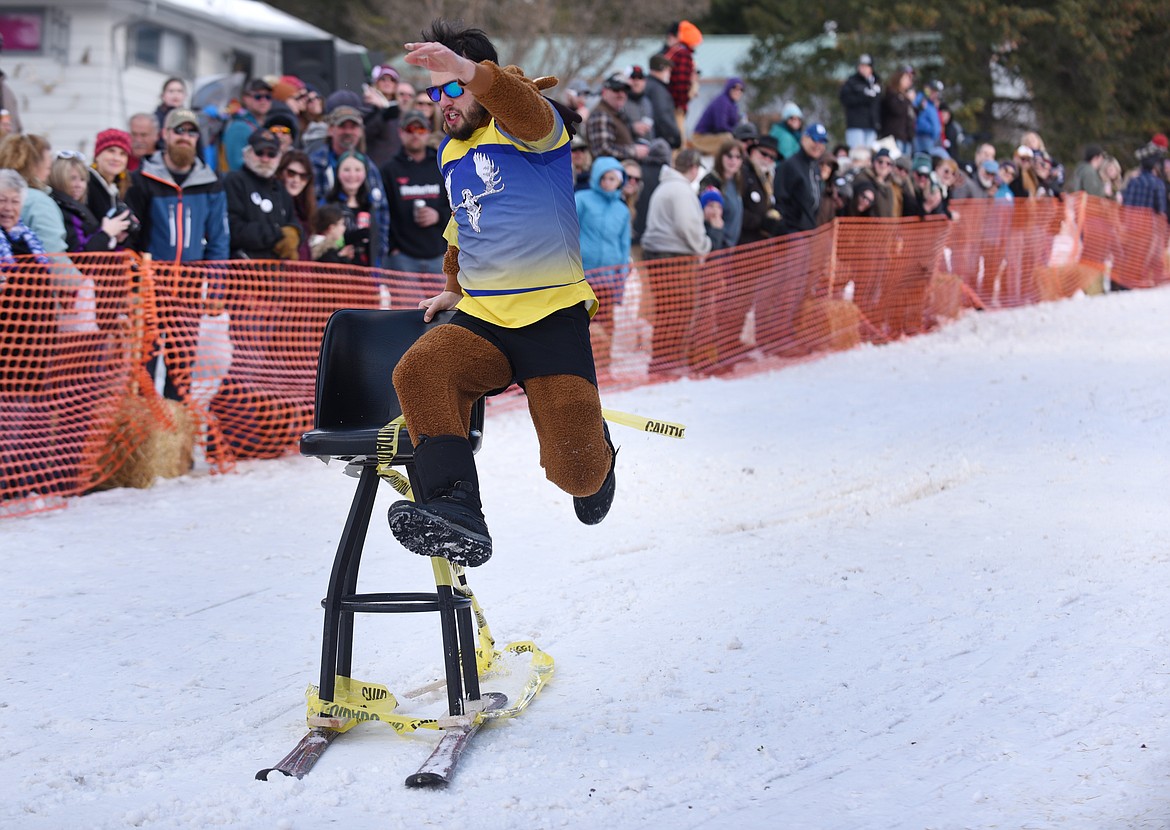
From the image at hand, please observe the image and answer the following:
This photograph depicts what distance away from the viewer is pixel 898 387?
37.4ft

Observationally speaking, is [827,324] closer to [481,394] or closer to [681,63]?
[681,63]

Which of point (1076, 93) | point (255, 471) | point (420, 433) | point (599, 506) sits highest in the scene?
point (1076, 93)

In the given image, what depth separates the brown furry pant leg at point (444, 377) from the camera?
4.02m

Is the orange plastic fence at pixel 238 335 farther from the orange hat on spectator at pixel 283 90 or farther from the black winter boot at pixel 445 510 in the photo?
the orange hat on spectator at pixel 283 90

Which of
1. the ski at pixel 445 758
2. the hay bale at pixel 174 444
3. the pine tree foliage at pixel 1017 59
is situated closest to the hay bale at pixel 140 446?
the hay bale at pixel 174 444

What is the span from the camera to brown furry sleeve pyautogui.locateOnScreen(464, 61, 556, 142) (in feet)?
12.5

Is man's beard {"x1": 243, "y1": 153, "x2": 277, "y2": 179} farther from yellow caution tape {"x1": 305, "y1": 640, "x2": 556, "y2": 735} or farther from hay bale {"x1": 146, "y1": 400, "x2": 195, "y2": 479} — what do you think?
yellow caution tape {"x1": 305, "y1": 640, "x2": 556, "y2": 735}

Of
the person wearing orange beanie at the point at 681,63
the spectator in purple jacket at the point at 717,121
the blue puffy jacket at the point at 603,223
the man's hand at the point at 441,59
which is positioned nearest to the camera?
the man's hand at the point at 441,59

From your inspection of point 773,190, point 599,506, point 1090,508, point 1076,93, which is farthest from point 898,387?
point 1076,93

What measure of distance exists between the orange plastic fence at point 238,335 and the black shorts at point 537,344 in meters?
0.48

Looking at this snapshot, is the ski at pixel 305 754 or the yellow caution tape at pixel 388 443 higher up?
the yellow caution tape at pixel 388 443

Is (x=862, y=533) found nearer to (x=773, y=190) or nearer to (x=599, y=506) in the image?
(x=599, y=506)

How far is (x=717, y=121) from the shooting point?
17766 mm

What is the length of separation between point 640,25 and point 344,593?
Result: 29.9 m
